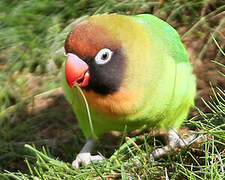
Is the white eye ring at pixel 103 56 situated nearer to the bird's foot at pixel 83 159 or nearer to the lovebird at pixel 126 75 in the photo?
the lovebird at pixel 126 75

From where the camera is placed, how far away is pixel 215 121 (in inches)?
76.7

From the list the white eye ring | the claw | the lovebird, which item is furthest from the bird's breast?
the claw

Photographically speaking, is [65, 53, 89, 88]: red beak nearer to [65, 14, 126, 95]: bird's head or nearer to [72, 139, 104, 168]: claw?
[65, 14, 126, 95]: bird's head

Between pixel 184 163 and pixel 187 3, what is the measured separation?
1169 millimetres

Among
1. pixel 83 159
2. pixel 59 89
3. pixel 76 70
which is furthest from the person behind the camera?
pixel 59 89

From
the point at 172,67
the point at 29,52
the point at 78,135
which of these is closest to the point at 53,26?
the point at 29,52

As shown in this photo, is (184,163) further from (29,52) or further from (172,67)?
(29,52)

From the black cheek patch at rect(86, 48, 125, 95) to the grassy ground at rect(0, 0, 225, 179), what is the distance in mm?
312

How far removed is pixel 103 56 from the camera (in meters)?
1.79

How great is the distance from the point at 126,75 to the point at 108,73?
0.08 m

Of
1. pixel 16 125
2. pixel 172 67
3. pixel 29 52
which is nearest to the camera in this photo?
pixel 172 67

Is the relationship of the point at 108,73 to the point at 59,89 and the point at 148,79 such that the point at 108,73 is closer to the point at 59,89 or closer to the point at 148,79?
the point at 148,79

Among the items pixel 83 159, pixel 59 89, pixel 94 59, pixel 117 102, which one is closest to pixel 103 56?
pixel 94 59

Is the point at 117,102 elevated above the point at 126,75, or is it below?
below
